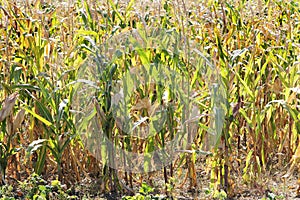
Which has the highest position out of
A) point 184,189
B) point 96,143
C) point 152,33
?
point 152,33

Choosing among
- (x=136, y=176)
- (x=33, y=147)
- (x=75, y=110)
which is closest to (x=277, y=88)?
(x=136, y=176)

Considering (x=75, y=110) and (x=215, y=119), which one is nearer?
(x=215, y=119)

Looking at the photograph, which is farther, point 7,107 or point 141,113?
point 141,113

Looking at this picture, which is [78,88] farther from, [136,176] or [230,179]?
[230,179]

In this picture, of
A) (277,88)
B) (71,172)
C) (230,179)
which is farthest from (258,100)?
(71,172)

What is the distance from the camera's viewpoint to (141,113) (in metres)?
3.34

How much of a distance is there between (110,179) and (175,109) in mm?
556

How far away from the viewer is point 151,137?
3.25 metres

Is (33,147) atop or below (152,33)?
below

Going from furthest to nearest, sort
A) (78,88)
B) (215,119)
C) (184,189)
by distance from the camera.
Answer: (184,189)
(78,88)
(215,119)

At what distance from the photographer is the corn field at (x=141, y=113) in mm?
3131

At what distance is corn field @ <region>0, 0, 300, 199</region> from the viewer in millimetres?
3131

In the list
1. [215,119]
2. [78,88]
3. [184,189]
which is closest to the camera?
[215,119]

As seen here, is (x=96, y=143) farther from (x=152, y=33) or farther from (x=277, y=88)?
(x=277, y=88)
